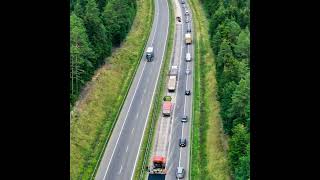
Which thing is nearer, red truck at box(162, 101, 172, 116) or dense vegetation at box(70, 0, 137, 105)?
dense vegetation at box(70, 0, 137, 105)

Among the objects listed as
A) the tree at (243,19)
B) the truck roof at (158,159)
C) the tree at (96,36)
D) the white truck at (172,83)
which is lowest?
the truck roof at (158,159)

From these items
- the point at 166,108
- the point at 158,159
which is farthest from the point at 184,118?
the point at 158,159

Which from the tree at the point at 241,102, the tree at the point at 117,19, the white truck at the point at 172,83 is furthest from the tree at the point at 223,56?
the tree at the point at 117,19

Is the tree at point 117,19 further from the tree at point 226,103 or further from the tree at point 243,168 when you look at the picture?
the tree at point 243,168

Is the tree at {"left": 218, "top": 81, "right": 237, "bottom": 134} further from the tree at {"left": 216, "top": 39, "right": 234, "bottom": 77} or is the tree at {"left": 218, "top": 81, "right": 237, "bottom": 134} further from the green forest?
the tree at {"left": 216, "top": 39, "right": 234, "bottom": 77}

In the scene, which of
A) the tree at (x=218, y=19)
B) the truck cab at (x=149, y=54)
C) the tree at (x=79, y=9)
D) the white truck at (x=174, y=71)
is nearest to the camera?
the tree at (x=79, y=9)

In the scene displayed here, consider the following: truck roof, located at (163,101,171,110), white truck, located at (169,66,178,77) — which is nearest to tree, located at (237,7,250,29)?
white truck, located at (169,66,178,77)

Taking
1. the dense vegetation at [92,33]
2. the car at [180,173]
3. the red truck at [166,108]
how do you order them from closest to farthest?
the car at [180,173] → the dense vegetation at [92,33] → the red truck at [166,108]
